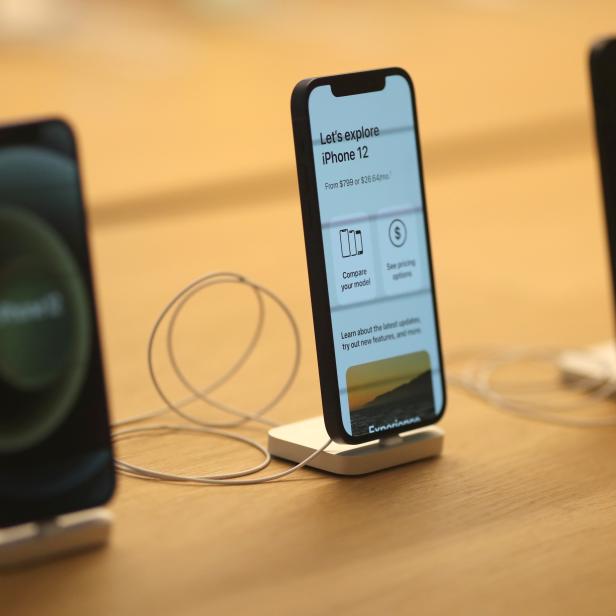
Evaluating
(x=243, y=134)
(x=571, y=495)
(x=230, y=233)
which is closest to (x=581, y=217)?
(x=230, y=233)

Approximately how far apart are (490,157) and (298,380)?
1544 mm

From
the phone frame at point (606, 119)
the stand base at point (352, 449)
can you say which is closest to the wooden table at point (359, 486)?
the stand base at point (352, 449)

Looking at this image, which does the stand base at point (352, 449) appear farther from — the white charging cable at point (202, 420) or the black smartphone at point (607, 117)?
the black smartphone at point (607, 117)

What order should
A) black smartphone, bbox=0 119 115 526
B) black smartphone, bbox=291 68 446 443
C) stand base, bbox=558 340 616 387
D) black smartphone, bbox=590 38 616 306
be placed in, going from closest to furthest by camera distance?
black smartphone, bbox=0 119 115 526 < black smartphone, bbox=291 68 446 443 < black smartphone, bbox=590 38 616 306 < stand base, bbox=558 340 616 387

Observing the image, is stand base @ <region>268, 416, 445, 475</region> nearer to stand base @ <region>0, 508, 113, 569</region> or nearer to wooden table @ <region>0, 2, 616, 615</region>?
wooden table @ <region>0, 2, 616, 615</region>

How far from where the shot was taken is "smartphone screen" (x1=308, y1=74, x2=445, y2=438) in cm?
78

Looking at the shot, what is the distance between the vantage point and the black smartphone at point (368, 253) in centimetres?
77

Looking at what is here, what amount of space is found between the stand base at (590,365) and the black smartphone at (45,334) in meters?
0.52

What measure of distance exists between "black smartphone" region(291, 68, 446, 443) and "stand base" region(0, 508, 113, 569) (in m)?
0.18

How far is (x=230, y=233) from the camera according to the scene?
1.79 meters

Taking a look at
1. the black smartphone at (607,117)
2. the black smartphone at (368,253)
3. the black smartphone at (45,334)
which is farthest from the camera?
the black smartphone at (607,117)

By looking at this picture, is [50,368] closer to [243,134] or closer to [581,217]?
[581,217]

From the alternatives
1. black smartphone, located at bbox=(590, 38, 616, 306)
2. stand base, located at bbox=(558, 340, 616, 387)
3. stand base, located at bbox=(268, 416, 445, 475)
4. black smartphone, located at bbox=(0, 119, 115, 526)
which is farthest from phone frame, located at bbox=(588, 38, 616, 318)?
black smartphone, located at bbox=(0, 119, 115, 526)

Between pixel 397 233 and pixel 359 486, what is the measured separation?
183mm
